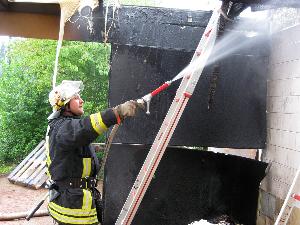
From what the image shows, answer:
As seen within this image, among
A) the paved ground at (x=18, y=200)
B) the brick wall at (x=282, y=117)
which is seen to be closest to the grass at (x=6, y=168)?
the paved ground at (x=18, y=200)

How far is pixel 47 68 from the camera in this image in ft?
39.3

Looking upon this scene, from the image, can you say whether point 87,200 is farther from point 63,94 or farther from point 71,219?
point 63,94

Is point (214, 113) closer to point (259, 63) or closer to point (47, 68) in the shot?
point (259, 63)

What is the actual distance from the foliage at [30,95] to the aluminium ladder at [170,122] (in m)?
7.94

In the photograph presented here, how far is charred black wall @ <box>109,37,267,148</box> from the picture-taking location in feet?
15.4

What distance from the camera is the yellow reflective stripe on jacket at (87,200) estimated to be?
145 inches

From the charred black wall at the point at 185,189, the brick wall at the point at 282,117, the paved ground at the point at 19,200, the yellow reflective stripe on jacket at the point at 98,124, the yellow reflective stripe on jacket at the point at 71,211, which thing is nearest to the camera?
the yellow reflective stripe on jacket at the point at 98,124

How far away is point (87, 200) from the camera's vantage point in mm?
3709

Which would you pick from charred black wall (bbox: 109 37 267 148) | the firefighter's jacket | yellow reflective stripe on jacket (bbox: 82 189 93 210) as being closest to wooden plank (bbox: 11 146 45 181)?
Answer: charred black wall (bbox: 109 37 267 148)

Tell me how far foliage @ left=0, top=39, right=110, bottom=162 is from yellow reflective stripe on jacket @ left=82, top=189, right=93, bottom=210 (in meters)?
7.89

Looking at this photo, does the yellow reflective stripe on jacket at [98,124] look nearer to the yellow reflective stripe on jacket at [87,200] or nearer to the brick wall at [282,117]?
the yellow reflective stripe on jacket at [87,200]

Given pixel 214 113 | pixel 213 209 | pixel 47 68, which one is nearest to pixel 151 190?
pixel 213 209

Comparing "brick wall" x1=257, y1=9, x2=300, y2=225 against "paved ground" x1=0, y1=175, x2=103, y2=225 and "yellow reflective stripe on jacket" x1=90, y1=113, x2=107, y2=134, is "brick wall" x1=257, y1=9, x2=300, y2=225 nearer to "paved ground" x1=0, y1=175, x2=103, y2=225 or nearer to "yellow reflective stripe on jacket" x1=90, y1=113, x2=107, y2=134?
Answer: "yellow reflective stripe on jacket" x1=90, y1=113, x2=107, y2=134

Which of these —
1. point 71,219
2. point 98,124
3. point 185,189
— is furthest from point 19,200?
point 98,124
